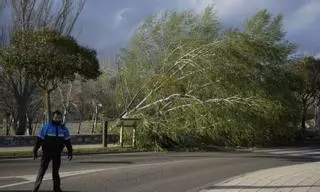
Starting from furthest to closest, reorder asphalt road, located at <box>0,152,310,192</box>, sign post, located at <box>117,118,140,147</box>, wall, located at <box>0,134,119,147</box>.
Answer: sign post, located at <box>117,118,140,147</box> < wall, located at <box>0,134,119,147</box> < asphalt road, located at <box>0,152,310,192</box>

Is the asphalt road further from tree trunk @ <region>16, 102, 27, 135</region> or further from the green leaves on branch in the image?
tree trunk @ <region>16, 102, 27, 135</region>

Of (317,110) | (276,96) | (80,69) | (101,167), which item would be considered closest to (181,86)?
(276,96)

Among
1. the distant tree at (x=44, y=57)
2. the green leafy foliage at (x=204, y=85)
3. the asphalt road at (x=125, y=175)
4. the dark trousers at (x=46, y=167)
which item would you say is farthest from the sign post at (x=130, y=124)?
the dark trousers at (x=46, y=167)

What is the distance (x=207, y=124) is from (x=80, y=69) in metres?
8.99

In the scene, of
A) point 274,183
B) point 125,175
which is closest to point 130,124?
point 125,175

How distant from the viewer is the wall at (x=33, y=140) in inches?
1125

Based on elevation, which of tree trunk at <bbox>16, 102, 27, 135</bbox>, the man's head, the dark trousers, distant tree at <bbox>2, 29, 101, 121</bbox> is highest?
distant tree at <bbox>2, 29, 101, 121</bbox>

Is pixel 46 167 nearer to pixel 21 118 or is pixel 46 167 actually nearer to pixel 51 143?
pixel 51 143

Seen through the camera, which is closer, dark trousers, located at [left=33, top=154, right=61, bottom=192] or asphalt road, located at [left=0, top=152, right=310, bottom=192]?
dark trousers, located at [left=33, top=154, right=61, bottom=192]

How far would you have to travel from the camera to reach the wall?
28562mm

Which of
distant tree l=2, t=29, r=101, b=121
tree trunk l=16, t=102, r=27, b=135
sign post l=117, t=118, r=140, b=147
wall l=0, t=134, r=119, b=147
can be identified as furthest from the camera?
tree trunk l=16, t=102, r=27, b=135

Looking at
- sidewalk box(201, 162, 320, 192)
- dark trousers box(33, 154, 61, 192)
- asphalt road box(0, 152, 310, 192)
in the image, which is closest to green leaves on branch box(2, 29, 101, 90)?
asphalt road box(0, 152, 310, 192)

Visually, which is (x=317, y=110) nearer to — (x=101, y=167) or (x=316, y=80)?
(x=316, y=80)

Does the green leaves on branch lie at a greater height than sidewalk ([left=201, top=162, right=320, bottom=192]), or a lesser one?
greater
